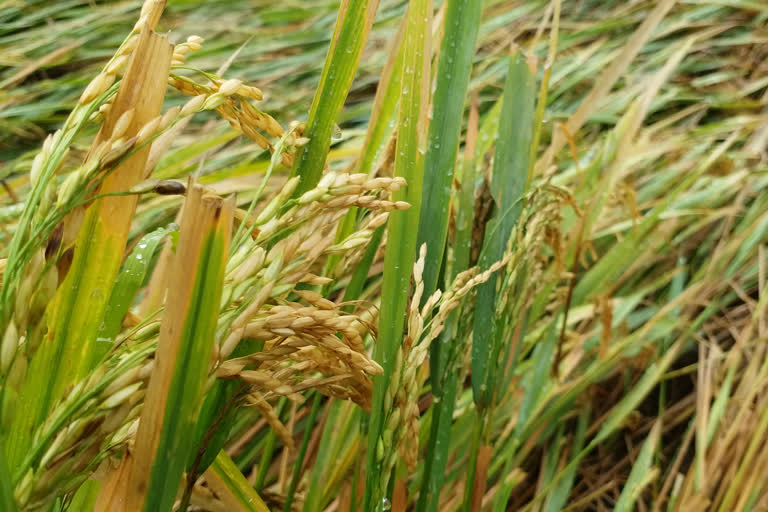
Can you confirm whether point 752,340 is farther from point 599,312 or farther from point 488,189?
point 488,189

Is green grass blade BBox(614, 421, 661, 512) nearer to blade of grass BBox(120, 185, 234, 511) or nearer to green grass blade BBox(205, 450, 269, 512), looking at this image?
green grass blade BBox(205, 450, 269, 512)

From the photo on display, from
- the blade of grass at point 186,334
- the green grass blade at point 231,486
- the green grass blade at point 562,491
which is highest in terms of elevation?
the blade of grass at point 186,334

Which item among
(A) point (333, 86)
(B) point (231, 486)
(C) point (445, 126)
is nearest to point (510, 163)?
(C) point (445, 126)

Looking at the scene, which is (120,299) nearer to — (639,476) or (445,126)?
(445,126)

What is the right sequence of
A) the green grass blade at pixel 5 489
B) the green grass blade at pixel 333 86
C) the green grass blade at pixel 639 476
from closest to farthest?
1. the green grass blade at pixel 5 489
2. the green grass blade at pixel 333 86
3. the green grass blade at pixel 639 476

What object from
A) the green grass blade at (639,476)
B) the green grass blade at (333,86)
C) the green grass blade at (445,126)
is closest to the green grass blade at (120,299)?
the green grass blade at (333,86)

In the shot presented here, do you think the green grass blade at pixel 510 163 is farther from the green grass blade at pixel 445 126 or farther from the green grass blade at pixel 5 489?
the green grass blade at pixel 5 489

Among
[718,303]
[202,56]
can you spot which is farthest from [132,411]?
[202,56]

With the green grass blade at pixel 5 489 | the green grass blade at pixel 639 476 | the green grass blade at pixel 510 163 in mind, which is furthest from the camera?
the green grass blade at pixel 639 476

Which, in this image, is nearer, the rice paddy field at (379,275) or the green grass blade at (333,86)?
the rice paddy field at (379,275)
